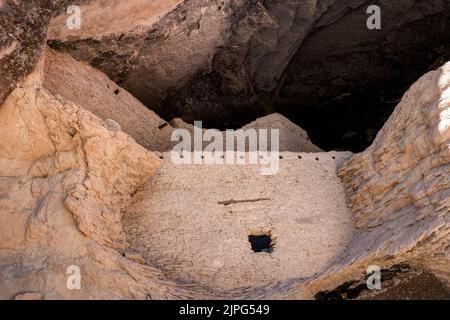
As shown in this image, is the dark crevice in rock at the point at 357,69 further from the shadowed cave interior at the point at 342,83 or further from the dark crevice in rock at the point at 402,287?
the dark crevice in rock at the point at 402,287

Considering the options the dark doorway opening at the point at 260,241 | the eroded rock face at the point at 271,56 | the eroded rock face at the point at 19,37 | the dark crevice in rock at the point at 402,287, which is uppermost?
the eroded rock face at the point at 271,56

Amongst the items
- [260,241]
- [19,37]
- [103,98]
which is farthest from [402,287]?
[19,37]

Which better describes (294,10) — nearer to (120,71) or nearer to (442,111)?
(120,71)

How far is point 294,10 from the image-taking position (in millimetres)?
9422

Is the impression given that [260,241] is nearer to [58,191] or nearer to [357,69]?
[58,191]

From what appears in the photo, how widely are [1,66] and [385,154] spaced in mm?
3843

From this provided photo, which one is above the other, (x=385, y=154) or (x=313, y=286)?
(x=385, y=154)

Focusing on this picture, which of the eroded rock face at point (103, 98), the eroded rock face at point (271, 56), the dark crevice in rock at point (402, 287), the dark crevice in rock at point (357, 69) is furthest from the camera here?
the dark crevice in rock at point (357, 69)

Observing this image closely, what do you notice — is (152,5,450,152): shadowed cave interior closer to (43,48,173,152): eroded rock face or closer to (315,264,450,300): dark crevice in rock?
(43,48,173,152): eroded rock face

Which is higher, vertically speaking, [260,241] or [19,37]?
[19,37]

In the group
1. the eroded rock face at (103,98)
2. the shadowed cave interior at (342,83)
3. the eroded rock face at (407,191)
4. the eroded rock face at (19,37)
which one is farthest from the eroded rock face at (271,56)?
the eroded rock face at (407,191)

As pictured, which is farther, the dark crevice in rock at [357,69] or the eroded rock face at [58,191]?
the dark crevice in rock at [357,69]
